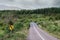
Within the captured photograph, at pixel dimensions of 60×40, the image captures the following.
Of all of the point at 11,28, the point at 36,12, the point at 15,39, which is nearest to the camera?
the point at 15,39

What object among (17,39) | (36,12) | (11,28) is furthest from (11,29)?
(36,12)

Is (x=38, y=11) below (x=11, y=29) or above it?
below

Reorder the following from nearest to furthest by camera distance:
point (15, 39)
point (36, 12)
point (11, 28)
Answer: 1. point (15, 39)
2. point (11, 28)
3. point (36, 12)

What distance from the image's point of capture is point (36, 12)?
17562 cm

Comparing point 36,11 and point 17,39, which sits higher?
point 17,39

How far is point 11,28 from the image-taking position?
96.6ft

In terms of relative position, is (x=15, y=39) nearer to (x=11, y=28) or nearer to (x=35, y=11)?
(x=11, y=28)

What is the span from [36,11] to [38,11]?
6.14 ft

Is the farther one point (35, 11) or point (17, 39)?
point (35, 11)

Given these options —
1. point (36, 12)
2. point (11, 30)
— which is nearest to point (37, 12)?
point (36, 12)

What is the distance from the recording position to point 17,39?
2175 centimetres

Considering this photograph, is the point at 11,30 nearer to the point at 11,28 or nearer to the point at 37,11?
the point at 11,28

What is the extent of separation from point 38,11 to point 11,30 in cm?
14662

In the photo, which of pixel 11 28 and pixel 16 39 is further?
pixel 11 28
